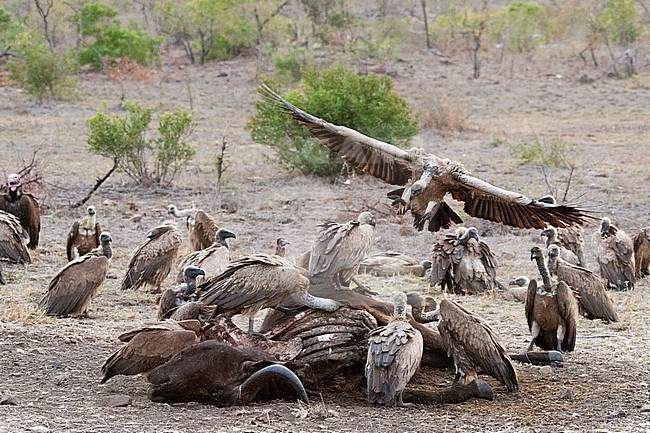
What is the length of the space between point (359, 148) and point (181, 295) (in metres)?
2.11

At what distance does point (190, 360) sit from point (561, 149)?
41.2 feet

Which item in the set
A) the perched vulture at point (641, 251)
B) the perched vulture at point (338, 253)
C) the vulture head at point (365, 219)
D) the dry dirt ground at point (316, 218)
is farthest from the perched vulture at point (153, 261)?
the perched vulture at point (641, 251)

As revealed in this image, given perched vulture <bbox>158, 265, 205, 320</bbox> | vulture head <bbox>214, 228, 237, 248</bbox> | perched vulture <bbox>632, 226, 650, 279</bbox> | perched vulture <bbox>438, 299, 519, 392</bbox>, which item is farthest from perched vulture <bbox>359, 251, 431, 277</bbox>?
perched vulture <bbox>438, 299, 519, 392</bbox>

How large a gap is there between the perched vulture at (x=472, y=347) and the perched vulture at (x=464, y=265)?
3309 millimetres

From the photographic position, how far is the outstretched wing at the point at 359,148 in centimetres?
804

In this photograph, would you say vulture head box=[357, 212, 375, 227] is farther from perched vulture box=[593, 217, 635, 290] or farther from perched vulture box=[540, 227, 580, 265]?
perched vulture box=[593, 217, 635, 290]

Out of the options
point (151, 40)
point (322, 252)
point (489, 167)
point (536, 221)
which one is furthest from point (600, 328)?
point (151, 40)

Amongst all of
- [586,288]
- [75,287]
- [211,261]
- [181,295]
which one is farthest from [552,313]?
[75,287]

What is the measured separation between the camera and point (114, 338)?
23.8 feet

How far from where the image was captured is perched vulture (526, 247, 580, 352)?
6.96 metres

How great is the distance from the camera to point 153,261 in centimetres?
916

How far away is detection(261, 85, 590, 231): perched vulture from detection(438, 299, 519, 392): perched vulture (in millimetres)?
1320

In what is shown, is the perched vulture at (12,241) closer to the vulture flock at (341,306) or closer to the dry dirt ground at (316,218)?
the vulture flock at (341,306)

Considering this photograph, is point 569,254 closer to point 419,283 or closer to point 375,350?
point 419,283
